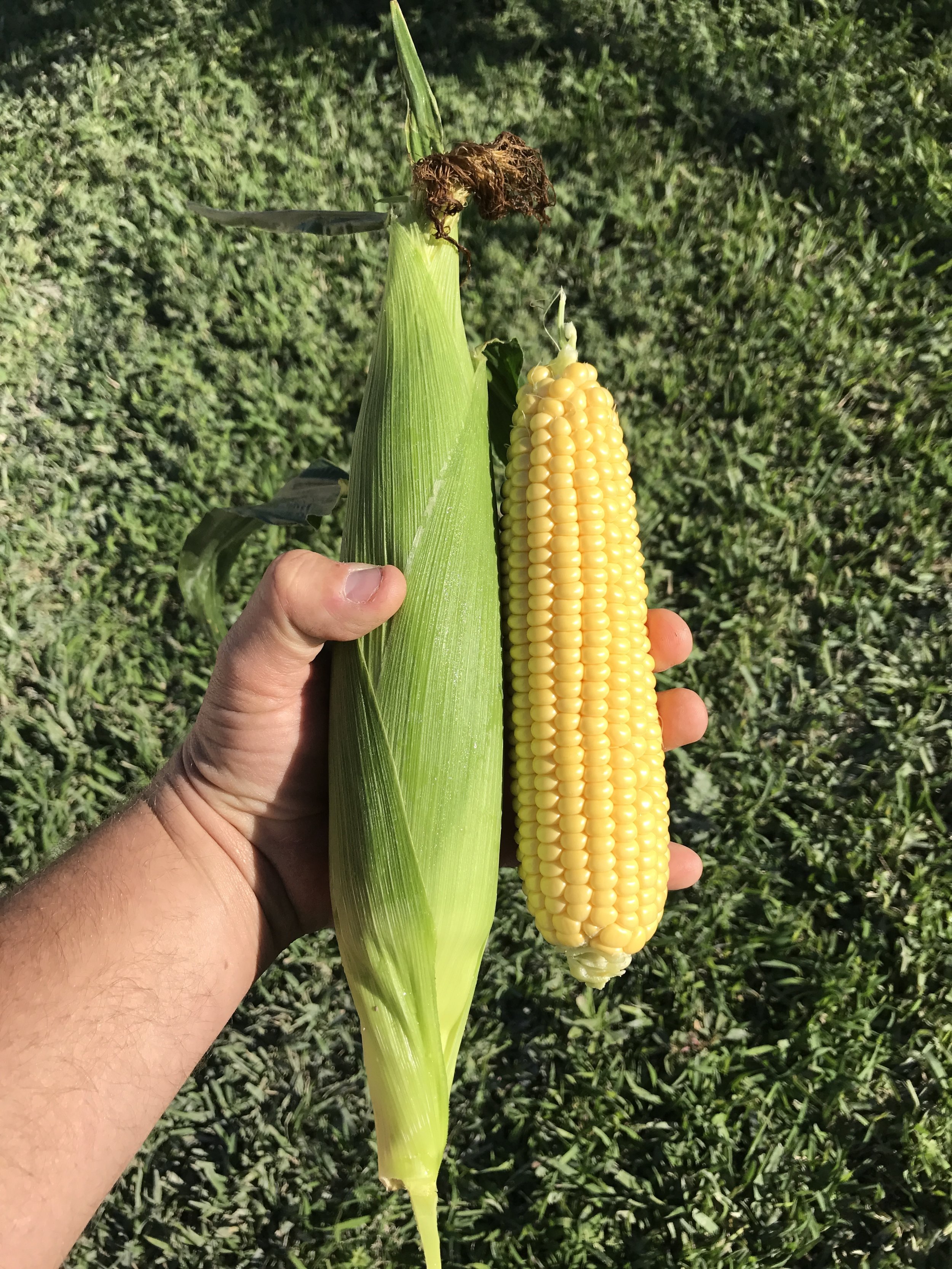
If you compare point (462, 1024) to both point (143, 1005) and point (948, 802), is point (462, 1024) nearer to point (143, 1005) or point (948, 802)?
point (143, 1005)

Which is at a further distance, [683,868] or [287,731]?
[683,868]

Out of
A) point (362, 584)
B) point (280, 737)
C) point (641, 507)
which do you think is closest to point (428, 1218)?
point (280, 737)

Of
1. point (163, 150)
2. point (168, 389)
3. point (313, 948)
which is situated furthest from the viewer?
point (163, 150)

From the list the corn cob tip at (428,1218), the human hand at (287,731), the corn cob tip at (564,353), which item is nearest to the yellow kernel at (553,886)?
the human hand at (287,731)

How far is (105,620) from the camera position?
3.88 metres

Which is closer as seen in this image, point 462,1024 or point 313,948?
point 462,1024

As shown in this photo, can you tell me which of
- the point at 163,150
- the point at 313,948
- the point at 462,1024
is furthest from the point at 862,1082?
the point at 163,150

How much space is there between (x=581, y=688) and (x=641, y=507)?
1.95m

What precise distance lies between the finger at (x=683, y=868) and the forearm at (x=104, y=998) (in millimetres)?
1396

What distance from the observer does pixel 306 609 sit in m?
2.15

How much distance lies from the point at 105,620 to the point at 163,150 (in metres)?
2.47

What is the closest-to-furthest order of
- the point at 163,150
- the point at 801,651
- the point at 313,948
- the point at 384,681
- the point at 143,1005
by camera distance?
1. the point at 384,681
2. the point at 143,1005
3. the point at 313,948
4. the point at 801,651
5. the point at 163,150

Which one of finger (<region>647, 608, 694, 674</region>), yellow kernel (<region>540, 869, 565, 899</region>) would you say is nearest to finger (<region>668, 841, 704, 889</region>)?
finger (<region>647, 608, 694, 674</region>)

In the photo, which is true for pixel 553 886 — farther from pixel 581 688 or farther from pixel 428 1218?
pixel 428 1218
